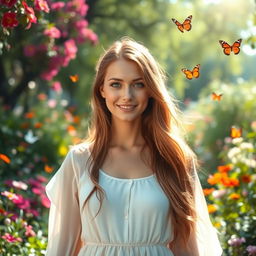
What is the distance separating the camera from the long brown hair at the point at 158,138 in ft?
9.92

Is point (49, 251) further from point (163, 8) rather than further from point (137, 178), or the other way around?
point (163, 8)

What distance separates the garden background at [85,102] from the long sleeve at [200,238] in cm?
59

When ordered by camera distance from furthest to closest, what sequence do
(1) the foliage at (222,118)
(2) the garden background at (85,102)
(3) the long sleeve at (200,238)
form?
(1) the foliage at (222,118) → (2) the garden background at (85,102) → (3) the long sleeve at (200,238)

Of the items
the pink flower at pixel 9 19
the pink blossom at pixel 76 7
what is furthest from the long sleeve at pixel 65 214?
the pink blossom at pixel 76 7

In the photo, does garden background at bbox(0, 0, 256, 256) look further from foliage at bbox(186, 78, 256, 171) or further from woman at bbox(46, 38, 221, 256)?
woman at bbox(46, 38, 221, 256)

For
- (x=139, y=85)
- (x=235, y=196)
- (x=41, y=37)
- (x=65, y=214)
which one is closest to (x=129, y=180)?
(x=65, y=214)

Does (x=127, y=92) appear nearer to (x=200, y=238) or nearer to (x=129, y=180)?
(x=129, y=180)

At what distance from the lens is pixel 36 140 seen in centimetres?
740

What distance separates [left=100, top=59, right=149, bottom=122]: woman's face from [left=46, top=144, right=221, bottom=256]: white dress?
0.31 m

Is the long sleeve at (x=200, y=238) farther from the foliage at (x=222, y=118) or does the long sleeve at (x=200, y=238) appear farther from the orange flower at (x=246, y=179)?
the foliage at (x=222, y=118)

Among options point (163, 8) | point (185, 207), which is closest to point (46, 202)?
point (185, 207)

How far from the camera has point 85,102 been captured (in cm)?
1298

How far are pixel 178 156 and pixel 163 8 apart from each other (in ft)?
29.4

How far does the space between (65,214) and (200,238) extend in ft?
2.30
